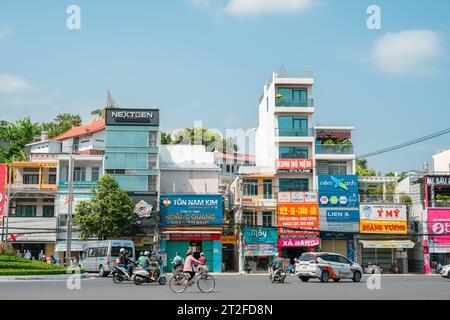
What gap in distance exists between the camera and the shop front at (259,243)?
49062 millimetres

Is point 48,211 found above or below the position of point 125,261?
above

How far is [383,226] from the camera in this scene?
163 ft

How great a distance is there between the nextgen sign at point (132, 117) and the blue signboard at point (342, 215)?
16.0 m

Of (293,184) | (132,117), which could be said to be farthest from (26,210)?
(293,184)

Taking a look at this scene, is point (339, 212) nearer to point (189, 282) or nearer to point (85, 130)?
point (85, 130)

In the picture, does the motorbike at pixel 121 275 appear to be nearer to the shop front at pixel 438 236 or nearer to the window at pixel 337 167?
the shop front at pixel 438 236

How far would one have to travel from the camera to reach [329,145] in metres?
54.1

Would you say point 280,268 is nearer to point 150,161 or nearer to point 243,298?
point 243,298

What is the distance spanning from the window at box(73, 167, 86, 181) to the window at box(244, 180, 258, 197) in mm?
13603

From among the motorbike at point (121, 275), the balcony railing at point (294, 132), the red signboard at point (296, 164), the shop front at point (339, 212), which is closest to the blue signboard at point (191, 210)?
the red signboard at point (296, 164)

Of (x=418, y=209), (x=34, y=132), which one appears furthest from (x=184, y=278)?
(x=34, y=132)

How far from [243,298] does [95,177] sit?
35.5 m

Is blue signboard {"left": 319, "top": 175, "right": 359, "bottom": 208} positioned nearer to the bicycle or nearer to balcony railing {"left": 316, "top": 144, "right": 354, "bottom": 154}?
balcony railing {"left": 316, "top": 144, "right": 354, "bottom": 154}

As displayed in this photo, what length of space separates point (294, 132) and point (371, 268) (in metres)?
13.6
